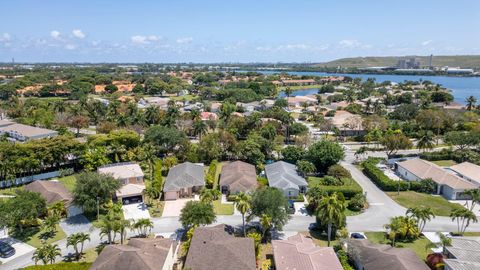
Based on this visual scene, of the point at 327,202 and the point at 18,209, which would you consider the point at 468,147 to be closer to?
the point at 327,202

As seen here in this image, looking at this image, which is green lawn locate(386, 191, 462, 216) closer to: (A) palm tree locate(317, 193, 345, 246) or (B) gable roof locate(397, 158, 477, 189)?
(B) gable roof locate(397, 158, 477, 189)

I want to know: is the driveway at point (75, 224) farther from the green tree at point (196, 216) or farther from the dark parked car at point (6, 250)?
the green tree at point (196, 216)

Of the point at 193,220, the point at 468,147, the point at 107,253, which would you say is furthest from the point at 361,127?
the point at 107,253

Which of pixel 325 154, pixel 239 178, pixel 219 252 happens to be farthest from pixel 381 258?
pixel 325 154

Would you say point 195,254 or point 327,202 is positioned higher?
point 327,202

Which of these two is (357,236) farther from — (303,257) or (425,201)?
(425,201)

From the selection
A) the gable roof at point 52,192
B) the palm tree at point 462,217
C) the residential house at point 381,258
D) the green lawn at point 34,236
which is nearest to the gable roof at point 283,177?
the residential house at point 381,258

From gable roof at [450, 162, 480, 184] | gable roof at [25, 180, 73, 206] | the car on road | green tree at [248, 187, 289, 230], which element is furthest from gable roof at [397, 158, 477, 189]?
gable roof at [25, 180, 73, 206]
